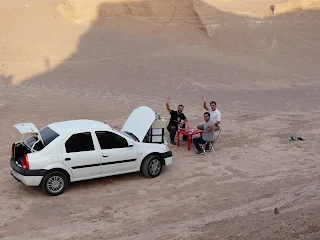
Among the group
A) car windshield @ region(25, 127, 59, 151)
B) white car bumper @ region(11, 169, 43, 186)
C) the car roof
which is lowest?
white car bumper @ region(11, 169, 43, 186)

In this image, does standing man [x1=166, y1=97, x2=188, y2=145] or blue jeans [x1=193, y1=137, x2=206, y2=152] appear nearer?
blue jeans [x1=193, y1=137, x2=206, y2=152]

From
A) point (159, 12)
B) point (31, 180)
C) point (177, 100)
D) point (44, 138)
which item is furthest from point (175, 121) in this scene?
point (159, 12)

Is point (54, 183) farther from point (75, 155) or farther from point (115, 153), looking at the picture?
point (115, 153)

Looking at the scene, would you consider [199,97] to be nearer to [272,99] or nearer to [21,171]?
[272,99]

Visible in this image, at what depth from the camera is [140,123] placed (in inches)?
456

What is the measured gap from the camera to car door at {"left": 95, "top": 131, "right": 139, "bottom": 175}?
1003 cm

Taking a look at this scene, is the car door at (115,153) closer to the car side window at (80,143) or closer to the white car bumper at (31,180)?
the car side window at (80,143)

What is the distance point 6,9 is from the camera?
3356cm

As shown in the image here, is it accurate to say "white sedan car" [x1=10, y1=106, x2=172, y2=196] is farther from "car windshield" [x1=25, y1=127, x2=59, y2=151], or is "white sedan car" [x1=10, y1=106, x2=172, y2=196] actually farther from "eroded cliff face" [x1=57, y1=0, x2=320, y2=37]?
"eroded cliff face" [x1=57, y1=0, x2=320, y2=37]

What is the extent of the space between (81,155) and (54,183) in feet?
2.62

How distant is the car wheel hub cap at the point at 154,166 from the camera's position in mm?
10742

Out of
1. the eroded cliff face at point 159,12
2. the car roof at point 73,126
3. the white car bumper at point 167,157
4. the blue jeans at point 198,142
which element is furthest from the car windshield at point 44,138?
the eroded cliff face at point 159,12

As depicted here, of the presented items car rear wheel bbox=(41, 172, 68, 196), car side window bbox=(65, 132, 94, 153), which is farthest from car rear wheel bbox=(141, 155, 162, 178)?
car rear wheel bbox=(41, 172, 68, 196)

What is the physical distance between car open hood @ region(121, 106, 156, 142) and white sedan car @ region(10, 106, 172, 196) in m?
0.33
